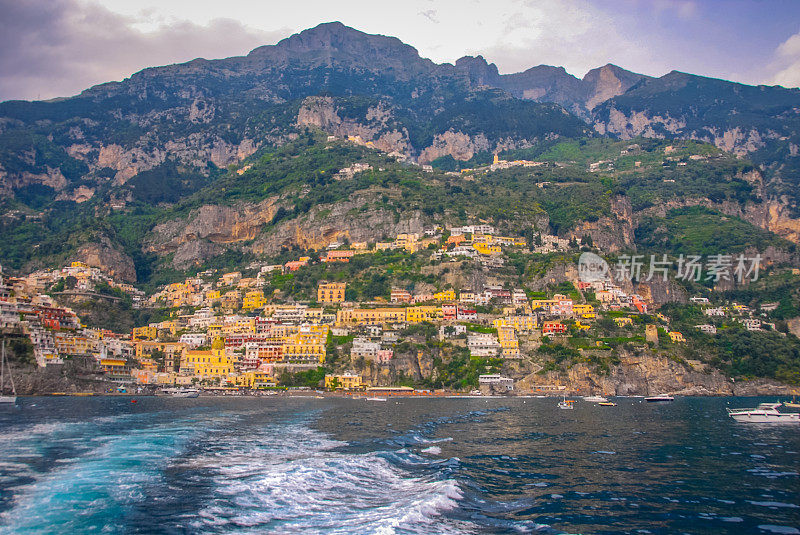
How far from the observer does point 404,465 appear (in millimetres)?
31016

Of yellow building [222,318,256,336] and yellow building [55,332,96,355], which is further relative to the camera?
yellow building [222,318,256,336]

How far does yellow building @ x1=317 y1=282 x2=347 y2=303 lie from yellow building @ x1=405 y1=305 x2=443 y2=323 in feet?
47.5

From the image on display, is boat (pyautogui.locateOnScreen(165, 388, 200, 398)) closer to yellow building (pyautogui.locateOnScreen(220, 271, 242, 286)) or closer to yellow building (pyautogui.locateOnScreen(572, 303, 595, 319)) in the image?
yellow building (pyautogui.locateOnScreen(220, 271, 242, 286))

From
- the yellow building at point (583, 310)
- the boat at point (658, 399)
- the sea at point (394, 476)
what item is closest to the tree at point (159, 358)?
the sea at point (394, 476)

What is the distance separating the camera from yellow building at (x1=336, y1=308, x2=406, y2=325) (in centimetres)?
9950

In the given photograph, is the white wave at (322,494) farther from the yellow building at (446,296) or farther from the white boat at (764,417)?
the yellow building at (446,296)

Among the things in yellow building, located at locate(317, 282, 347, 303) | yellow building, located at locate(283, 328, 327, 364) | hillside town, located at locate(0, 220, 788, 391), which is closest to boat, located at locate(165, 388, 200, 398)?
hillside town, located at locate(0, 220, 788, 391)

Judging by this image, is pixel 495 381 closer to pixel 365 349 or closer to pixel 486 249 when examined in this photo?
pixel 365 349

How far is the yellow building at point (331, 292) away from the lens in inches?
4304

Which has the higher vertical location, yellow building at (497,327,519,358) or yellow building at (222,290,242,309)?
yellow building at (222,290,242,309)

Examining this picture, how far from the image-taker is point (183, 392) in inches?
3334

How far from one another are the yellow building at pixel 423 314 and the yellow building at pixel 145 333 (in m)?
41.7

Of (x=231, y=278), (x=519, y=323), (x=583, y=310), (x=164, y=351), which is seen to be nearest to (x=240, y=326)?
(x=164, y=351)

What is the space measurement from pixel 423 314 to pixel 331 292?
1865cm
